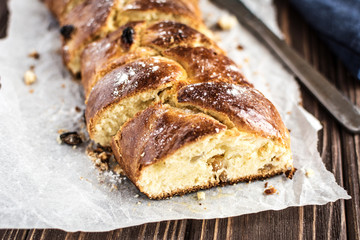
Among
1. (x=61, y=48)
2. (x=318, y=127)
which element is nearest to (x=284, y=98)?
(x=318, y=127)

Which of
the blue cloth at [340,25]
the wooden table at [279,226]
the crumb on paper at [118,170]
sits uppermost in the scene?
the blue cloth at [340,25]

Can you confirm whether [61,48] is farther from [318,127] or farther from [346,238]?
[346,238]

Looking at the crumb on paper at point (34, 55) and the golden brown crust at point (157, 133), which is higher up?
the golden brown crust at point (157, 133)

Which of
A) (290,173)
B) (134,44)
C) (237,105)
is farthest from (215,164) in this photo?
(134,44)

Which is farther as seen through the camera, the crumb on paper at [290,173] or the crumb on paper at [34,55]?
the crumb on paper at [34,55]

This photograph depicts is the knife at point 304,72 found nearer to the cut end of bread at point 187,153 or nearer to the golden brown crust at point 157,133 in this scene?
the cut end of bread at point 187,153

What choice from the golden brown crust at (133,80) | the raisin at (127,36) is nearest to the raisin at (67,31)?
the raisin at (127,36)

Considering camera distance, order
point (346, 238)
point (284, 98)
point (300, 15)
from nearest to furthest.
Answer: point (346, 238)
point (284, 98)
point (300, 15)

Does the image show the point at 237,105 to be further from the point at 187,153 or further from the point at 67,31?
the point at 67,31
